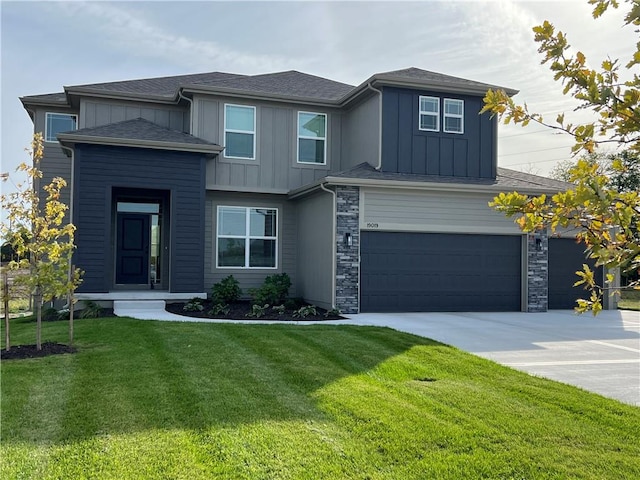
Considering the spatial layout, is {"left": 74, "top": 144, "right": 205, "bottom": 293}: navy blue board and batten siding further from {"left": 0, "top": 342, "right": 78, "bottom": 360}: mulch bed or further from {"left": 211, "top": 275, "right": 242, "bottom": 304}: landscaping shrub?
{"left": 0, "top": 342, "right": 78, "bottom": 360}: mulch bed

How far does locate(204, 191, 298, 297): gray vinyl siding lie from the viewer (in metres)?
14.7

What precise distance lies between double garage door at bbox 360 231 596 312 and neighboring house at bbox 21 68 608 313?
0.03 meters

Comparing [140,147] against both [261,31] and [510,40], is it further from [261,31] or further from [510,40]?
[510,40]

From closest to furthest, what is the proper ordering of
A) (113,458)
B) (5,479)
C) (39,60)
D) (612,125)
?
(612,125) → (5,479) → (113,458) → (39,60)

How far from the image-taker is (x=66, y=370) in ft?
21.8

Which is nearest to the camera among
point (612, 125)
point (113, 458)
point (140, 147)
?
point (612, 125)

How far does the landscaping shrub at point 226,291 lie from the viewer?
13539mm

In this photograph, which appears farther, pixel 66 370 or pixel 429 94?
pixel 429 94

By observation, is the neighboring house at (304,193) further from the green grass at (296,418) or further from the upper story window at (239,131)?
the green grass at (296,418)

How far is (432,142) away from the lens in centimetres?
1451

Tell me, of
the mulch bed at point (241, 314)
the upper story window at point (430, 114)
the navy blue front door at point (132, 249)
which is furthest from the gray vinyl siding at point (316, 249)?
the navy blue front door at point (132, 249)

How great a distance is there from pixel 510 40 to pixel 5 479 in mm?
7238

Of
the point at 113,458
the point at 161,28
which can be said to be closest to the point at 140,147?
the point at 161,28

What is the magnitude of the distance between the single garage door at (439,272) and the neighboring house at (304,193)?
34 mm
